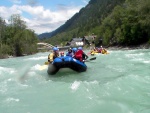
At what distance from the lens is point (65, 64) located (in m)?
16.0

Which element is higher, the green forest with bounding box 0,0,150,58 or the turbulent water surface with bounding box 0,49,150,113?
the green forest with bounding box 0,0,150,58

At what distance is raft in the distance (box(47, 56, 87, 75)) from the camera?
15.8 meters

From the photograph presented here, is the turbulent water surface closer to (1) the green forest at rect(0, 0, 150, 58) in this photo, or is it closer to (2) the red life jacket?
(2) the red life jacket

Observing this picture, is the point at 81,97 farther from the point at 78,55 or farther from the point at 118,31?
the point at 118,31

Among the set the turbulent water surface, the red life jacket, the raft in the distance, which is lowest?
the turbulent water surface

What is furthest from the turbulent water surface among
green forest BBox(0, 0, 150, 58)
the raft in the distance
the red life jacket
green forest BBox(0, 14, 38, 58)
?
green forest BBox(0, 14, 38, 58)

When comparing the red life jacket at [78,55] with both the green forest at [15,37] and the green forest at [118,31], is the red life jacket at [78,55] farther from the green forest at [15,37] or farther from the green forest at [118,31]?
the green forest at [15,37]

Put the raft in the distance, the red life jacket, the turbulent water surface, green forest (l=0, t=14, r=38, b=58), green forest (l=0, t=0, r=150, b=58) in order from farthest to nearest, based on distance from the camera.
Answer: green forest (l=0, t=14, r=38, b=58) → green forest (l=0, t=0, r=150, b=58) → the red life jacket → the raft in the distance → the turbulent water surface

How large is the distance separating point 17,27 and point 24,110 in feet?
215

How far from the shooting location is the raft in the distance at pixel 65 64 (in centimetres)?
1581

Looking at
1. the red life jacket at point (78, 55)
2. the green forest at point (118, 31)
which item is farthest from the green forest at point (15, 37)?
the red life jacket at point (78, 55)

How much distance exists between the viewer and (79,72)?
16922 mm

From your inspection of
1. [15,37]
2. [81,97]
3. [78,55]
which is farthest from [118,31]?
[81,97]

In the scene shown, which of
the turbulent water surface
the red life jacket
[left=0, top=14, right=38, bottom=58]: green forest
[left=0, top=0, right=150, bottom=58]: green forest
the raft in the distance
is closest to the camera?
the turbulent water surface
